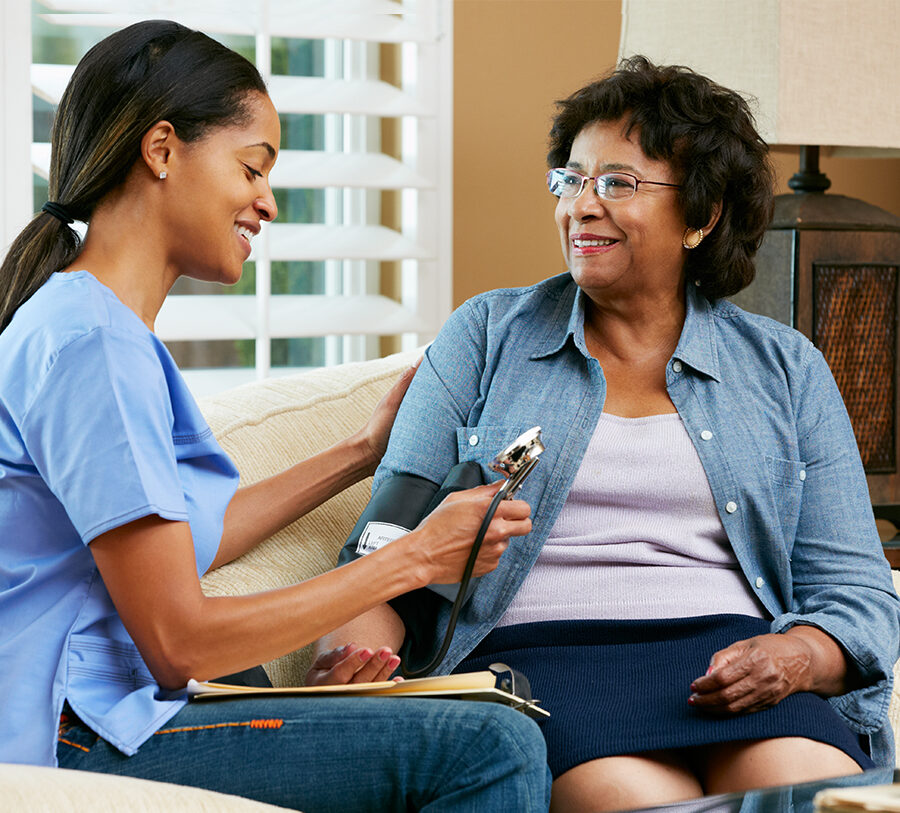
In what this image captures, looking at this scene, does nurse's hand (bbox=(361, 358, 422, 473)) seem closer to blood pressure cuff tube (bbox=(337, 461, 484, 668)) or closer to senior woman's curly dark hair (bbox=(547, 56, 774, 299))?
blood pressure cuff tube (bbox=(337, 461, 484, 668))

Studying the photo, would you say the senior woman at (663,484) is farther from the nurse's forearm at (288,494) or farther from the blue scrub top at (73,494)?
the blue scrub top at (73,494)

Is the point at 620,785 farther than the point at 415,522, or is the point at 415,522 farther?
the point at 415,522

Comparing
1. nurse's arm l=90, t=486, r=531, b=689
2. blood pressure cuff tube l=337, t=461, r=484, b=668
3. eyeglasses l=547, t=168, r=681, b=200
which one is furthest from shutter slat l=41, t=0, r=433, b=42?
nurse's arm l=90, t=486, r=531, b=689

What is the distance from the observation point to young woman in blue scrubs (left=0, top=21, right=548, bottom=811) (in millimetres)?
1061

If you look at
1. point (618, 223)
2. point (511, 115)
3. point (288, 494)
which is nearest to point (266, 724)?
point (288, 494)

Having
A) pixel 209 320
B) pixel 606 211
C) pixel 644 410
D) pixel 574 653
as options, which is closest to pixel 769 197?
pixel 606 211

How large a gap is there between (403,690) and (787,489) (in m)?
0.70

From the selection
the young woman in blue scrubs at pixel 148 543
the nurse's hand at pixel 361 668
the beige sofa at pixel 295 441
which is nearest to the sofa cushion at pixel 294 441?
the beige sofa at pixel 295 441

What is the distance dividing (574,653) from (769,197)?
78cm

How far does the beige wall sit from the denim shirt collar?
0.85 meters

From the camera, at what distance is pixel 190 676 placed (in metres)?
1.10

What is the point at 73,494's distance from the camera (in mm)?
1045

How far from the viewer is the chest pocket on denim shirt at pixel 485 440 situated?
160 cm

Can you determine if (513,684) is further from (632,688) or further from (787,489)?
(787,489)
